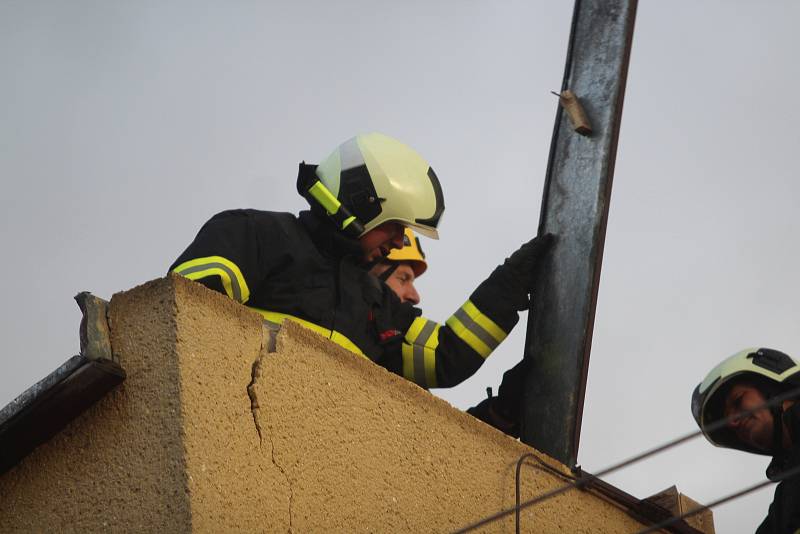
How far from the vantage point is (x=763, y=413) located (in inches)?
216

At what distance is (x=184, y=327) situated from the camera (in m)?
4.30

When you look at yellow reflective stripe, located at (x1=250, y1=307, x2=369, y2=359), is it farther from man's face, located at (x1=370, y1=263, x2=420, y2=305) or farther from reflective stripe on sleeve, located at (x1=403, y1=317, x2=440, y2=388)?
man's face, located at (x1=370, y1=263, x2=420, y2=305)

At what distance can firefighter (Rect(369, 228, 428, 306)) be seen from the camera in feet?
24.7

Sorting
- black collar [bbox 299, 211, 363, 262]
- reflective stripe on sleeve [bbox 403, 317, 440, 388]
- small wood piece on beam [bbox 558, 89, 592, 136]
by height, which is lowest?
reflective stripe on sleeve [bbox 403, 317, 440, 388]

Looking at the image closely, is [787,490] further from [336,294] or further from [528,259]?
[336,294]

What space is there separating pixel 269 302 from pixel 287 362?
1385 millimetres

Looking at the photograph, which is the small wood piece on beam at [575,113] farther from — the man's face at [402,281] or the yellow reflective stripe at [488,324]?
the man's face at [402,281]

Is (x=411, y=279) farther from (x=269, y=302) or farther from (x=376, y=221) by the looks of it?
(x=269, y=302)

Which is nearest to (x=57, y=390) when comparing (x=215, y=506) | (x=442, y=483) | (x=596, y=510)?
(x=215, y=506)

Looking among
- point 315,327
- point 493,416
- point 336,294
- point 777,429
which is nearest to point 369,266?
point 336,294

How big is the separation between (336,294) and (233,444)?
1.96 m

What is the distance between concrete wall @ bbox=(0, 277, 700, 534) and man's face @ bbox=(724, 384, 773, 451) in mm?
1153

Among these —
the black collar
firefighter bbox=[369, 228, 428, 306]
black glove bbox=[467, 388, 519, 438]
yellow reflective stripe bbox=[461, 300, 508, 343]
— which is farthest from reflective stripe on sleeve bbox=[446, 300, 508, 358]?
firefighter bbox=[369, 228, 428, 306]

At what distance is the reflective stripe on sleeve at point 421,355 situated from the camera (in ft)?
21.1
